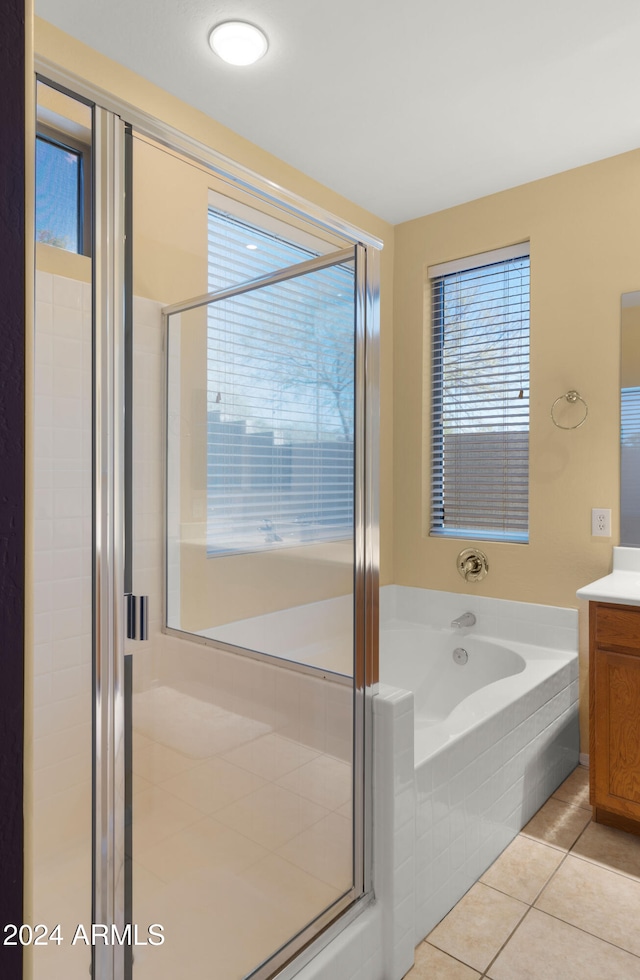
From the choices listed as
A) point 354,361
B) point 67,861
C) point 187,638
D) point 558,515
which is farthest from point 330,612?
point 558,515

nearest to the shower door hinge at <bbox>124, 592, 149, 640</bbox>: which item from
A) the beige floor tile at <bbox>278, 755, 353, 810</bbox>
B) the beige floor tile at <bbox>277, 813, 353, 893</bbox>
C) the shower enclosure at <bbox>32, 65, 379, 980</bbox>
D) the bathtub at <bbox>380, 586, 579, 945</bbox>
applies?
the shower enclosure at <bbox>32, 65, 379, 980</bbox>

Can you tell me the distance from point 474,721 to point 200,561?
1.13 meters

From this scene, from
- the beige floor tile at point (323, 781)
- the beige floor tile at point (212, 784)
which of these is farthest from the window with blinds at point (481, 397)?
the beige floor tile at point (212, 784)

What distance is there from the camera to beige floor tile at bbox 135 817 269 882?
3.40 ft

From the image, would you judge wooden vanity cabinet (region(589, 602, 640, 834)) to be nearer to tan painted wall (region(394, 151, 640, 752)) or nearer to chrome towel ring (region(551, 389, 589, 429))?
tan painted wall (region(394, 151, 640, 752))

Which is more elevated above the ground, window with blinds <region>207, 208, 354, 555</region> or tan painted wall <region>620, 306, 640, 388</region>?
tan painted wall <region>620, 306, 640, 388</region>

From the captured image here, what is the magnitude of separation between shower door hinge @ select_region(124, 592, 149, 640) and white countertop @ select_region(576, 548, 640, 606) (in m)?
1.56

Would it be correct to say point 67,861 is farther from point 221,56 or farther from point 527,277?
point 527,277

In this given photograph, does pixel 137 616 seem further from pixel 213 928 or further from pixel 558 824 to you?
pixel 558 824

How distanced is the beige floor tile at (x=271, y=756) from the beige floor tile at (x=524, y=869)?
942 millimetres

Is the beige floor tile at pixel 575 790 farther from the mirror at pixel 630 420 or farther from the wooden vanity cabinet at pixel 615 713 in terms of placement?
the mirror at pixel 630 420

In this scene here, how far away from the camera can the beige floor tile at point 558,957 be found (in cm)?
152

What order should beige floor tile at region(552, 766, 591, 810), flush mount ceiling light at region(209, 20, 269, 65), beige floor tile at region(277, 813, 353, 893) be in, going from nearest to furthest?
beige floor tile at region(277, 813, 353, 893) < flush mount ceiling light at region(209, 20, 269, 65) < beige floor tile at region(552, 766, 591, 810)

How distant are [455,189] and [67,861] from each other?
2885mm
